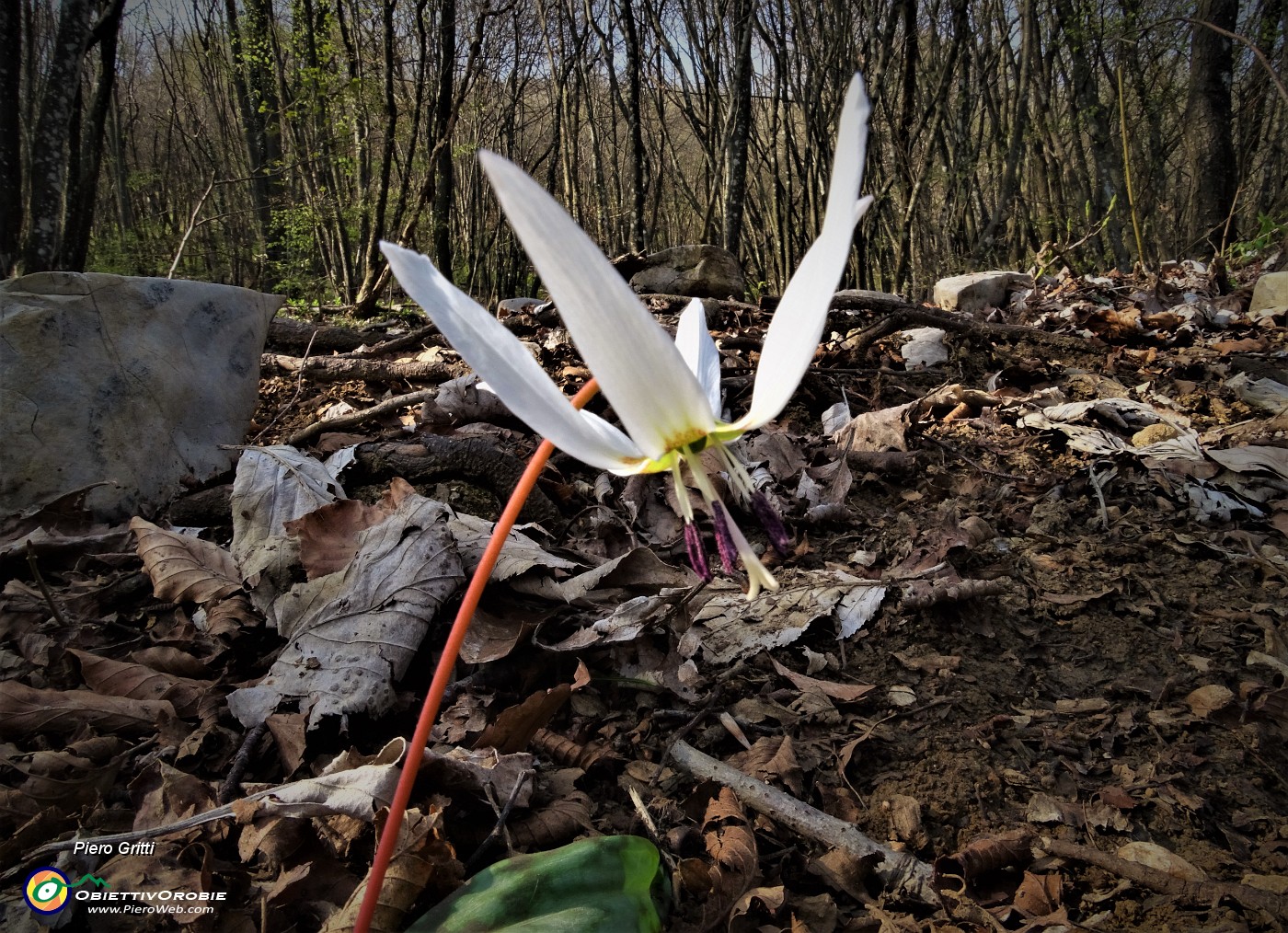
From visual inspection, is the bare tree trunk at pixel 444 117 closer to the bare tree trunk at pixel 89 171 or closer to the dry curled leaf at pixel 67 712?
the bare tree trunk at pixel 89 171

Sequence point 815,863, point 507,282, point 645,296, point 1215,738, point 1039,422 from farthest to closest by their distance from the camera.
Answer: point 507,282, point 645,296, point 1039,422, point 1215,738, point 815,863

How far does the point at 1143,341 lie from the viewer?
3594mm

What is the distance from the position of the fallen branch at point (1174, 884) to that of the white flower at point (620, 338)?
0.70 meters

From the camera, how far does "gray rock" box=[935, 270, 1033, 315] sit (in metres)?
5.41

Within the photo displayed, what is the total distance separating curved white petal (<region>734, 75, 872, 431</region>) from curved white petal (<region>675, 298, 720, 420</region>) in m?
0.19

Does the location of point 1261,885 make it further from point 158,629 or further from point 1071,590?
point 158,629

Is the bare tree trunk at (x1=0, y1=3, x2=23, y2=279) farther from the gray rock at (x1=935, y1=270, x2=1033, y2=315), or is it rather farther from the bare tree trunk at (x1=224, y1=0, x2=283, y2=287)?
the bare tree trunk at (x1=224, y1=0, x2=283, y2=287)

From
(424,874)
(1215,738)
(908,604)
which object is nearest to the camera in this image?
(424,874)

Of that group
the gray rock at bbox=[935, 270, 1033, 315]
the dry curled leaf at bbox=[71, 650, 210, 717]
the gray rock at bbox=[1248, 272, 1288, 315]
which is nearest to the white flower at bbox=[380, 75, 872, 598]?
the dry curled leaf at bbox=[71, 650, 210, 717]

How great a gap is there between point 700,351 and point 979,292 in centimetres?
517

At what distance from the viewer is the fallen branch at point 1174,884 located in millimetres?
931

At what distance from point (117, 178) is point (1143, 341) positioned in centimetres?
1874

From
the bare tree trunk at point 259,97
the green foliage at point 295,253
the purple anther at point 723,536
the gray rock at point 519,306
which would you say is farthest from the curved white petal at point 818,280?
the bare tree trunk at point 259,97

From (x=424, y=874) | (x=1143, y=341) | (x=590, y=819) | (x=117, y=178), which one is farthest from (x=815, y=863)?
(x=117, y=178)
